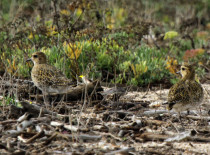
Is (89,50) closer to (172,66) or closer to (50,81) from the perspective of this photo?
(172,66)

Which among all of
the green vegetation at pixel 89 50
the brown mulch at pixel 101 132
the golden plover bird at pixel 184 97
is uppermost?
the green vegetation at pixel 89 50

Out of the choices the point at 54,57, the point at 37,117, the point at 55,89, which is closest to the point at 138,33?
the point at 54,57

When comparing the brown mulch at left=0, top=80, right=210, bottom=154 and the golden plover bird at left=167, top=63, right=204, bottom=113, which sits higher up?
the golden plover bird at left=167, top=63, right=204, bottom=113

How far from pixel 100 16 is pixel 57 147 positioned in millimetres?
6751

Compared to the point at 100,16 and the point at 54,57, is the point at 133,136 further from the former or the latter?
the point at 100,16

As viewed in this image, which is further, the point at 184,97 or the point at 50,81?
the point at 50,81

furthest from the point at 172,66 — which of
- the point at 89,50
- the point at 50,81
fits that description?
the point at 50,81

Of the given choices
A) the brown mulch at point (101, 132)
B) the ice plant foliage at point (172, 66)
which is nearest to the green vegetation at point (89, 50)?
the ice plant foliage at point (172, 66)

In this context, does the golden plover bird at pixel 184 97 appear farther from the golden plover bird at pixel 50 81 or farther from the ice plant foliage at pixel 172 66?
the ice plant foliage at pixel 172 66

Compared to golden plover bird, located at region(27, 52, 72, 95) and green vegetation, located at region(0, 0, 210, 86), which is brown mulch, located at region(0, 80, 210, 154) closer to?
golden plover bird, located at region(27, 52, 72, 95)

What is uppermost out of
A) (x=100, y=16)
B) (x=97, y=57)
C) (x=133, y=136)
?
(x=100, y=16)

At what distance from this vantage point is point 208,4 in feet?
53.8

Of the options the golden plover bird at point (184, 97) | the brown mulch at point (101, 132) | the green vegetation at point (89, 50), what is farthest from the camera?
the green vegetation at point (89, 50)

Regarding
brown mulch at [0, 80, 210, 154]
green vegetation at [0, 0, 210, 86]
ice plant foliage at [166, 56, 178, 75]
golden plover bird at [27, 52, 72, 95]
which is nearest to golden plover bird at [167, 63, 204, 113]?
brown mulch at [0, 80, 210, 154]
